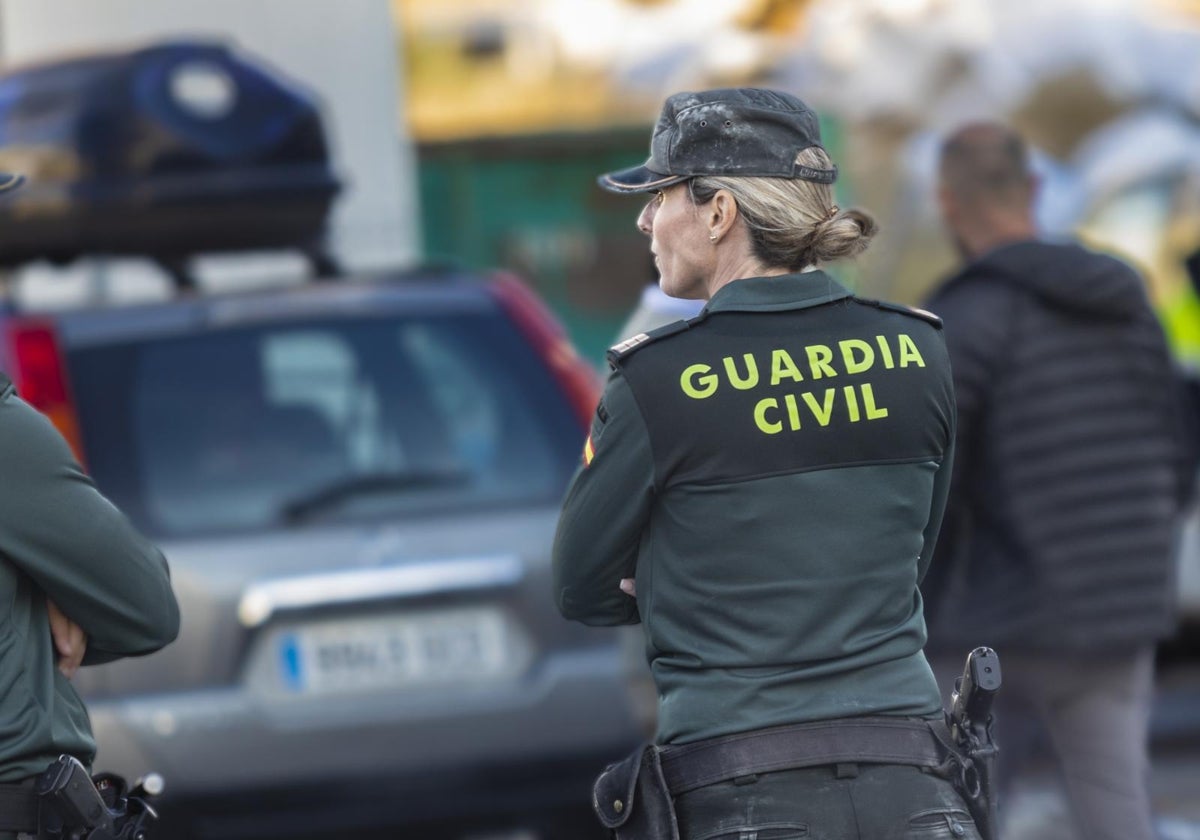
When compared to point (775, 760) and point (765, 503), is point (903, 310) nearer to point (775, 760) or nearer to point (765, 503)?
point (765, 503)

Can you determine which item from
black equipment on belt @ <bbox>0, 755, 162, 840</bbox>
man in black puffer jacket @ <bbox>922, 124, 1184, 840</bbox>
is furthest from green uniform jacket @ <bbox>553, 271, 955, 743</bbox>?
man in black puffer jacket @ <bbox>922, 124, 1184, 840</bbox>

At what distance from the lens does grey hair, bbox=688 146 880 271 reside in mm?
2713

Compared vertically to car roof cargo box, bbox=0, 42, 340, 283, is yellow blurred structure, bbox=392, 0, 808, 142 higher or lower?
lower

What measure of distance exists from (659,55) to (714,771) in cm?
808

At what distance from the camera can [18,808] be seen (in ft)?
8.87

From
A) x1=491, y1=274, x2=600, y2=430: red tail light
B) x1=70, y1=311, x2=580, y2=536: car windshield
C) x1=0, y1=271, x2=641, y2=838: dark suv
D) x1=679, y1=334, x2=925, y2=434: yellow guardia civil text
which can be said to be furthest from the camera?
x1=491, y1=274, x2=600, y2=430: red tail light

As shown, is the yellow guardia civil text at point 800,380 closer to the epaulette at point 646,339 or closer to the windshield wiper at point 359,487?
the epaulette at point 646,339

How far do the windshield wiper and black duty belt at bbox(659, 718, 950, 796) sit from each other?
→ 7.98 ft

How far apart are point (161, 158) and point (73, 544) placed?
3.32 meters

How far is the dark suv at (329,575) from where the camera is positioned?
479 centimetres

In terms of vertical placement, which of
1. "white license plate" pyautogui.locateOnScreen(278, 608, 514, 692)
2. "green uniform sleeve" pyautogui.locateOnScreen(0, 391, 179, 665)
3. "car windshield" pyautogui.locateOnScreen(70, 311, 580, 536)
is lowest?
"white license plate" pyautogui.locateOnScreen(278, 608, 514, 692)

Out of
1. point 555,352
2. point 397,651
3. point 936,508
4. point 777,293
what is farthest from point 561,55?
point 777,293

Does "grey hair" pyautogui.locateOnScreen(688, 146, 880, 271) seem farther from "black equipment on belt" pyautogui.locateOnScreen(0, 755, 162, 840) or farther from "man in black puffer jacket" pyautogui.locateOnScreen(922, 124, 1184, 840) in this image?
"man in black puffer jacket" pyautogui.locateOnScreen(922, 124, 1184, 840)

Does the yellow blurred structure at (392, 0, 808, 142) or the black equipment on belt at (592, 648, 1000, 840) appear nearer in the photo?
the black equipment on belt at (592, 648, 1000, 840)
